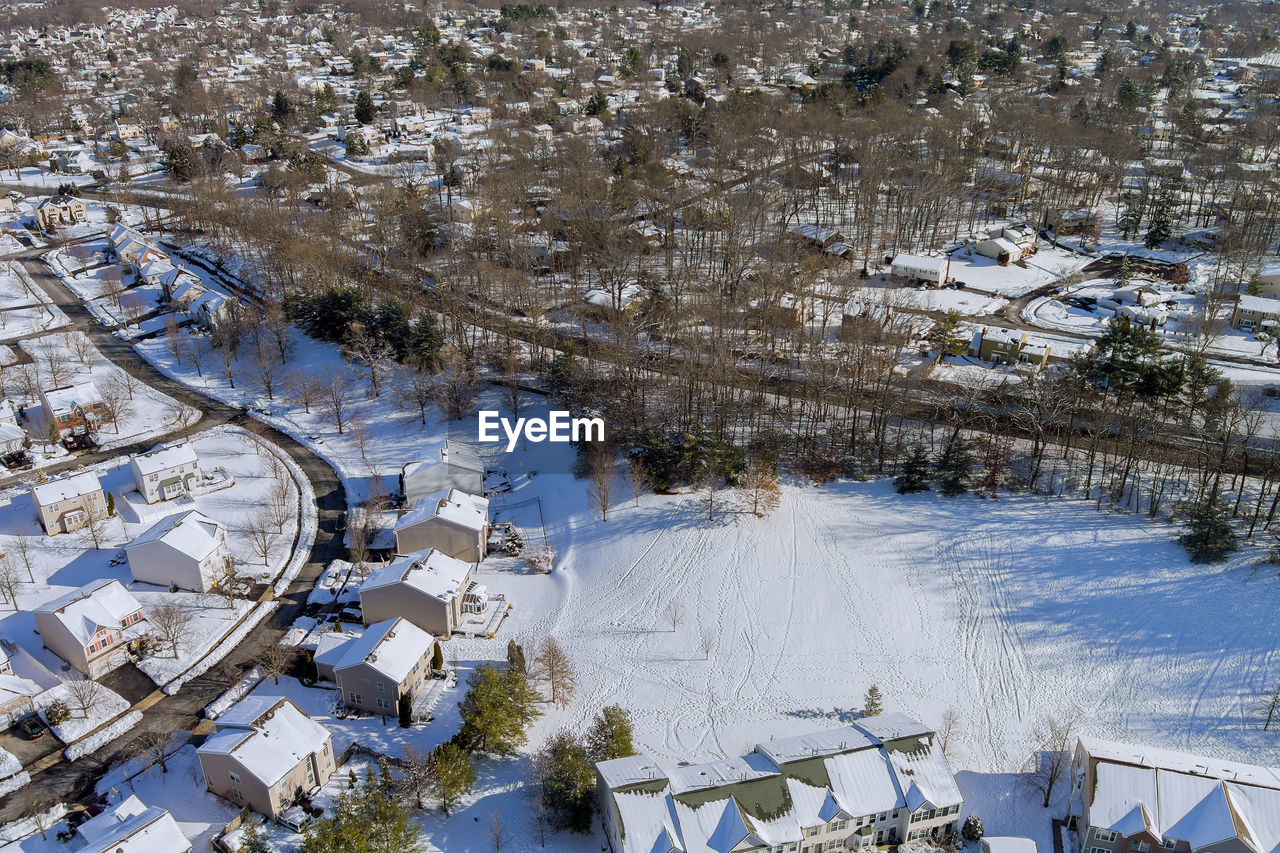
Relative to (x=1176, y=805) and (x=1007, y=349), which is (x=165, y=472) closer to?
(x=1176, y=805)

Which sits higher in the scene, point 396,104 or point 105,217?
point 396,104

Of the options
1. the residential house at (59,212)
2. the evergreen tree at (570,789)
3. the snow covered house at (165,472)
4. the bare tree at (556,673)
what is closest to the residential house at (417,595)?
the bare tree at (556,673)

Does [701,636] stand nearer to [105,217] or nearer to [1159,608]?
[1159,608]

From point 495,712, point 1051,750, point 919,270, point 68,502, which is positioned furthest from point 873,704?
point 919,270

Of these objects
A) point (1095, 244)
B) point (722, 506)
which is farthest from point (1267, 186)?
point (722, 506)

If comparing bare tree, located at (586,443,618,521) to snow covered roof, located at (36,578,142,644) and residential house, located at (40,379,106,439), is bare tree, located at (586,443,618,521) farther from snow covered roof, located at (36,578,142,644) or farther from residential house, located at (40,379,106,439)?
residential house, located at (40,379,106,439)
